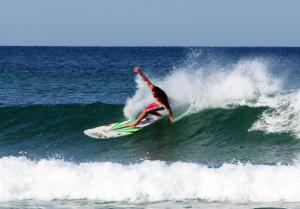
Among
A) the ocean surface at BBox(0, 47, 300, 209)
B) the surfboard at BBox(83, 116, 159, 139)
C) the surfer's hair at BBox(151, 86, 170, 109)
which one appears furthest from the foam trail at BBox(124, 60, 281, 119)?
the surfer's hair at BBox(151, 86, 170, 109)

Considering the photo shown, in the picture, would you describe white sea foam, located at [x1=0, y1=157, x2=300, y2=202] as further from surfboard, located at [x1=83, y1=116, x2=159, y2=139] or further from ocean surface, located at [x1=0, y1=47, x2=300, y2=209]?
surfboard, located at [x1=83, y1=116, x2=159, y2=139]

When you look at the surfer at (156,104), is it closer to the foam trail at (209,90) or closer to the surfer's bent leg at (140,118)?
the surfer's bent leg at (140,118)

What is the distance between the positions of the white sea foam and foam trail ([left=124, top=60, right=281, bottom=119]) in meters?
5.49

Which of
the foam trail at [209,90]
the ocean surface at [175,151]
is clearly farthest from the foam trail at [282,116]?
the foam trail at [209,90]

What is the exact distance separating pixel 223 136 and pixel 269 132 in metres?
1.11

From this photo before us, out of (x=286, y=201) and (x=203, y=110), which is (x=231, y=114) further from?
(x=286, y=201)

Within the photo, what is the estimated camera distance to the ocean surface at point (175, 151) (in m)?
10.6

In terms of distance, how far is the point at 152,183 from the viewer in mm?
10820

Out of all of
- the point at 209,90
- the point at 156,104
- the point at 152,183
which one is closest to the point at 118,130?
the point at 156,104

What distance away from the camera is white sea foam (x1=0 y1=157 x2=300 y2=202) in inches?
415

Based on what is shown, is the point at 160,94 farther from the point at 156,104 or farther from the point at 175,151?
the point at 175,151

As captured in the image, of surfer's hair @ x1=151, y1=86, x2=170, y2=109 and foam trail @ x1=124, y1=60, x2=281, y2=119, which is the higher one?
foam trail @ x1=124, y1=60, x2=281, y2=119

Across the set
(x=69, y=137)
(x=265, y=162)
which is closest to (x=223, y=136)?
(x=265, y=162)

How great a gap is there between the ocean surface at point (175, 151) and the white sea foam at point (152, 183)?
0.06 feet
